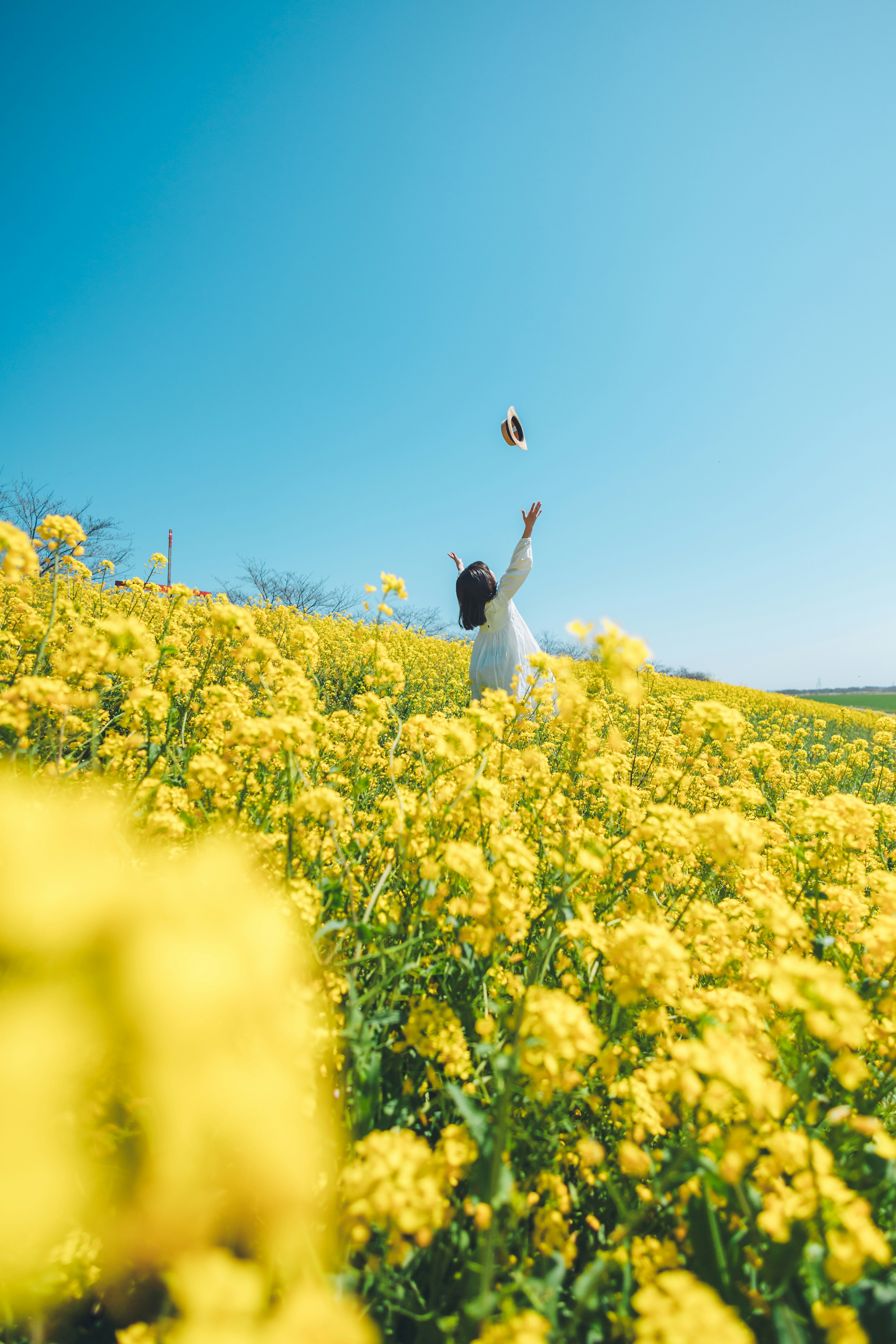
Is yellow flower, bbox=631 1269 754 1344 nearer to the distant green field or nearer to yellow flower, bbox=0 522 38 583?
yellow flower, bbox=0 522 38 583

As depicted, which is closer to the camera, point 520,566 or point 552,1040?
point 552,1040

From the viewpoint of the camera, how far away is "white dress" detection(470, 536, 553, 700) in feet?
23.3

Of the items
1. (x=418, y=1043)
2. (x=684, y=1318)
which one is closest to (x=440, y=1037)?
(x=418, y=1043)

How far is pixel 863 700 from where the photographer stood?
49719mm

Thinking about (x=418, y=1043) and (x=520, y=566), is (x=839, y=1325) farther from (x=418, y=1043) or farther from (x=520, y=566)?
(x=520, y=566)

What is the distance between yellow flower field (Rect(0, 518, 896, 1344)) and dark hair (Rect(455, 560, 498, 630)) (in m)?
4.96

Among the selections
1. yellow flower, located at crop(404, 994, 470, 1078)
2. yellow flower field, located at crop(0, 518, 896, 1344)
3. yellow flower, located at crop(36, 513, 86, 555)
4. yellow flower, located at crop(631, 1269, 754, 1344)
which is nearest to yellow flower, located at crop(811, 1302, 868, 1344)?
Result: yellow flower field, located at crop(0, 518, 896, 1344)

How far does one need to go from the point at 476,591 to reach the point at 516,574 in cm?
79

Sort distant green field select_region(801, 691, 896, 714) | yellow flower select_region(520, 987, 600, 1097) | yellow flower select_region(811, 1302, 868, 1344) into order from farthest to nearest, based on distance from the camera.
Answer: distant green field select_region(801, 691, 896, 714) < yellow flower select_region(520, 987, 600, 1097) < yellow flower select_region(811, 1302, 868, 1344)

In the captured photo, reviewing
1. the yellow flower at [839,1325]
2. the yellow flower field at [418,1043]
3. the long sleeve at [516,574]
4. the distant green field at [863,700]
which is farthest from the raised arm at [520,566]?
the distant green field at [863,700]

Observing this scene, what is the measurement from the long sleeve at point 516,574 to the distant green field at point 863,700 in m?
30.6

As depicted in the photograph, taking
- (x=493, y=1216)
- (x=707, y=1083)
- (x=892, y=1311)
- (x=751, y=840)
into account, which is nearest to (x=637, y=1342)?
(x=493, y=1216)

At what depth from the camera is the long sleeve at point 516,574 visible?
6914 mm

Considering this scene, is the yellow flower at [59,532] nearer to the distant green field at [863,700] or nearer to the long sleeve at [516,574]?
the long sleeve at [516,574]
